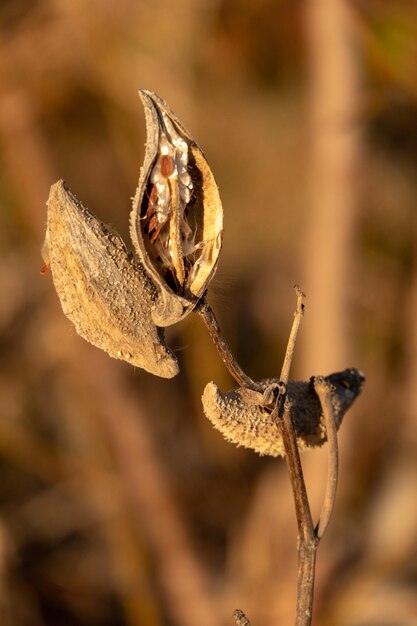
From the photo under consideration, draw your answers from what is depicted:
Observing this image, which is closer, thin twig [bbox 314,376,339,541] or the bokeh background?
thin twig [bbox 314,376,339,541]

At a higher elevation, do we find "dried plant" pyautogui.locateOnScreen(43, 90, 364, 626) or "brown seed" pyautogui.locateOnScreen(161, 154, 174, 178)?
"brown seed" pyautogui.locateOnScreen(161, 154, 174, 178)

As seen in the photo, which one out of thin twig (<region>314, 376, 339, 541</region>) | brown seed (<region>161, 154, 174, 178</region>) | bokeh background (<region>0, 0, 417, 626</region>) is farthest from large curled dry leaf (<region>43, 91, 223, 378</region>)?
bokeh background (<region>0, 0, 417, 626</region>)

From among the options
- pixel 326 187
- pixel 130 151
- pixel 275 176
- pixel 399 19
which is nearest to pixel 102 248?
pixel 399 19

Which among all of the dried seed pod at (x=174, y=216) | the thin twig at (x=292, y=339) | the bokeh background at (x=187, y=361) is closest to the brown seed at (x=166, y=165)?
the dried seed pod at (x=174, y=216)

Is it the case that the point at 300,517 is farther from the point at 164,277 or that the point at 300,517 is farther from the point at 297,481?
the point at 164,277

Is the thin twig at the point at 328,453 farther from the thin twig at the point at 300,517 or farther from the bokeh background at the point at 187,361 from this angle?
the bokeh background at the point at 187,361

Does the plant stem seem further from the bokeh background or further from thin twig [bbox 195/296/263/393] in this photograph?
the bokeh background

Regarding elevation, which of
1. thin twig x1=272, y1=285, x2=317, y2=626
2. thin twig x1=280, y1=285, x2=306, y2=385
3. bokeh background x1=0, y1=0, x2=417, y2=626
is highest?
bokeh background x1=0, y1=0, x2=417, y2=626
